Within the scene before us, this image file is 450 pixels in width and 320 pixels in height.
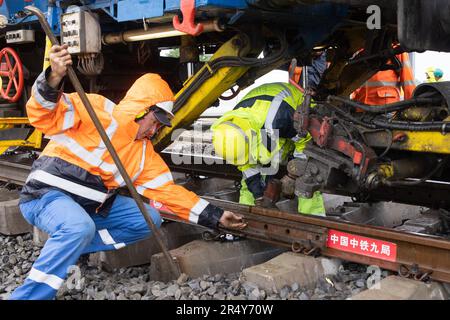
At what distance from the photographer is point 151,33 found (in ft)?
17.7

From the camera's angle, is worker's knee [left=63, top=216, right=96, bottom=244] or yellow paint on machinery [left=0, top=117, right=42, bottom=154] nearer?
worker's knee [left=63, top=216, right=96, bottom=244]

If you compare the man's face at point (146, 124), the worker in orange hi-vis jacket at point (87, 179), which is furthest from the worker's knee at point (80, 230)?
the man's face at point (146, 124)

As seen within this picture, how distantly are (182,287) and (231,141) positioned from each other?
1.36 metres

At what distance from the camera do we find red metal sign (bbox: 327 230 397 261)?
3496mm

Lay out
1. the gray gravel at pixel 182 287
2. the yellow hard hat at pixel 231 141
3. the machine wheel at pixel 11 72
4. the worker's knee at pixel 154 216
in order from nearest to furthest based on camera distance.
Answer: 1. the gray gravel at pixel 182 287
2. the worker's knee at pixel 154 216
3. the yellow hard hat at pixel 231 141
4. the machine wheel at pixel 11 72

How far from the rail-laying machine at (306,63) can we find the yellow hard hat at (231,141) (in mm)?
431

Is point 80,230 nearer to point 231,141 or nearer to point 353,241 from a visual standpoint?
point 231,141

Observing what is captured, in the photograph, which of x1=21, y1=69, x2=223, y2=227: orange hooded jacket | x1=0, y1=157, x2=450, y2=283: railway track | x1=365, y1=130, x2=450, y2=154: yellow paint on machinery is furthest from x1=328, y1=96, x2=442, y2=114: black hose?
x1=21, y1=69, x2=223, y2=227: orange hooded jacket

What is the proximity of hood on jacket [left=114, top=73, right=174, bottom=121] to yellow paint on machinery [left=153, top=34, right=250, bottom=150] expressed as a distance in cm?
125

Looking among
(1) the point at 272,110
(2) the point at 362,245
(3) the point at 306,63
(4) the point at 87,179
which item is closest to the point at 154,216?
(4) the point at 87,179

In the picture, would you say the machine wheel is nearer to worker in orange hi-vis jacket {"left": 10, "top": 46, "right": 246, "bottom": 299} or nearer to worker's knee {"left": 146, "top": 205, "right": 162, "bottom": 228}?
worker in orange hi-vis jacket {"left": 10, "top": 46, "right": 246, "bottom": 299}

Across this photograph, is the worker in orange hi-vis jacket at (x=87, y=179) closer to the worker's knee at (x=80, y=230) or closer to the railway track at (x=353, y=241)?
the worker's knee at (x=80, y=230)

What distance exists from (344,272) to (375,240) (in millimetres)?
304

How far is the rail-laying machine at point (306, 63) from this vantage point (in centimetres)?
380
